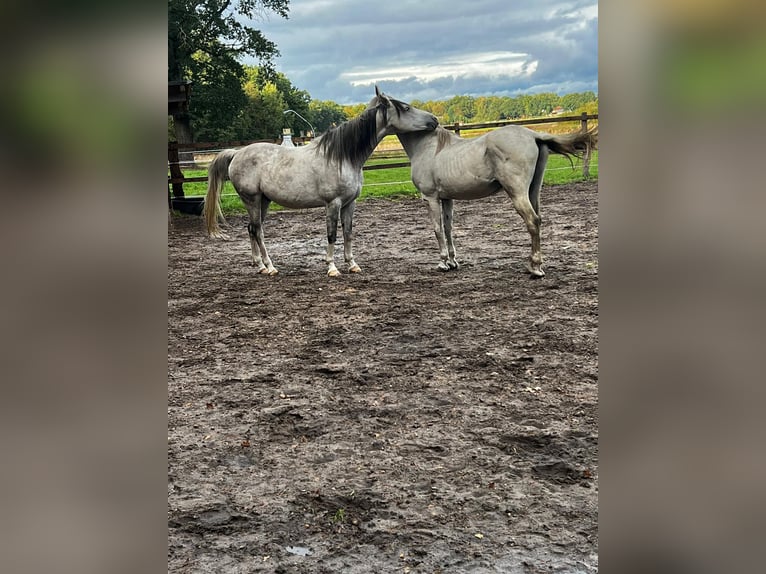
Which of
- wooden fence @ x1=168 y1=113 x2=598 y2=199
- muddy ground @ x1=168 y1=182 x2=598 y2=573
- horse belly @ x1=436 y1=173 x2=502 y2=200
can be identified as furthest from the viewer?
wooden fence @ x1=168 y1=113 x2=598 y2=199

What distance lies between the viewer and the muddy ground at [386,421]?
1977 millimetres

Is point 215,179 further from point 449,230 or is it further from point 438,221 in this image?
point 449,230

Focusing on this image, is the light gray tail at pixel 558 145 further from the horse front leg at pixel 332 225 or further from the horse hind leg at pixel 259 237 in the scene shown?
the horse hind leg at pixel 259 237

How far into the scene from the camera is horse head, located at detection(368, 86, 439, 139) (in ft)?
18.6

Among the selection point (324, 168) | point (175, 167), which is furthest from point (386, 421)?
point (175, 167)

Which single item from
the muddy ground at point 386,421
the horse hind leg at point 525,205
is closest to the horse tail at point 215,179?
the muddy ground at point 386,421

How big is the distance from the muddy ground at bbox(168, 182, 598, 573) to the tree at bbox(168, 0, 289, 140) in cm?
1270

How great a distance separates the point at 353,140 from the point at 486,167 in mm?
1297

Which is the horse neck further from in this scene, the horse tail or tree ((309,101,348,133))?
tree ((309,101,348,133))

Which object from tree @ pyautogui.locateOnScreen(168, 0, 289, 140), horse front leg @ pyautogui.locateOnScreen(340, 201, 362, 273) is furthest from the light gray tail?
tree @ pyautogui.locateOnScreen(168, 0, 289, 140)

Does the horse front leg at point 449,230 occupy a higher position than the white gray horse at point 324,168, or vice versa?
the white gray horse at point 324,168
